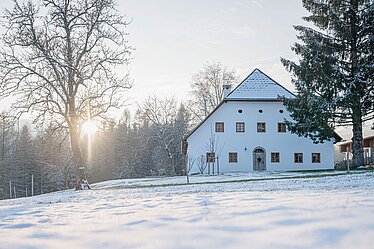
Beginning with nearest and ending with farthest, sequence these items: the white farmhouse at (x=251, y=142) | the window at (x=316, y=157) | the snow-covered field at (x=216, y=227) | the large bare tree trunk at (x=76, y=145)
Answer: the snow-covered field at (x=216, y=227)
the large bare tree trunk at (x=76, y=145)
the white farmhouse at (x=251, y=142)
the window at (x=316, y=157)

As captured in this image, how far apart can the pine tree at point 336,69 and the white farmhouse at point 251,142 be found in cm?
761

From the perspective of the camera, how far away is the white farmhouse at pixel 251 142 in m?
32.4

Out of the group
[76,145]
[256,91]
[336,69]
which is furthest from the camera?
[256,91]

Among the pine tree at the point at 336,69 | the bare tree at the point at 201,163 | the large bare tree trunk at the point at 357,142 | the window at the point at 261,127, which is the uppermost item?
the pine tree at the point at 336,69

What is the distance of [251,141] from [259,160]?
1.60 metres

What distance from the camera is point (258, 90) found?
109 ft

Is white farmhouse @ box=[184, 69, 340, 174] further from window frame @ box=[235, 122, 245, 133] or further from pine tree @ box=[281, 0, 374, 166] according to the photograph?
pine tree @ box=[281, 0, 374, 166]

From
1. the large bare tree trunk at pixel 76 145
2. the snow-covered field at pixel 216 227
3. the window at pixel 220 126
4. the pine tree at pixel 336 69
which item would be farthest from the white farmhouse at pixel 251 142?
the snow-covered field at pixel 216 227

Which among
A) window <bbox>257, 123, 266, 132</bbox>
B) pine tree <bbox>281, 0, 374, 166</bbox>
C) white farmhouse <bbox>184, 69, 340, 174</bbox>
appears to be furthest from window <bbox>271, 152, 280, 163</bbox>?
pine tree <bbox>281, 0, 374, 166</bbox>

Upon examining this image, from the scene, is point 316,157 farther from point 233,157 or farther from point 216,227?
point 216,227

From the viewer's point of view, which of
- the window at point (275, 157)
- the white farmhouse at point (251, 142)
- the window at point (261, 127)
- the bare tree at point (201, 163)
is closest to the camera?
the bare tree at point (201, 163)

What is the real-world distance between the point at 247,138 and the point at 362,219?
2786cm

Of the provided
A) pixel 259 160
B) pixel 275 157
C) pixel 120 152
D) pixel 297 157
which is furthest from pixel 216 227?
pixel 120 152

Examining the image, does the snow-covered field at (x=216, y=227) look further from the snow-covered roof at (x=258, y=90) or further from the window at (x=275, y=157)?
the snow-covered roof at (x=258, y=90)
